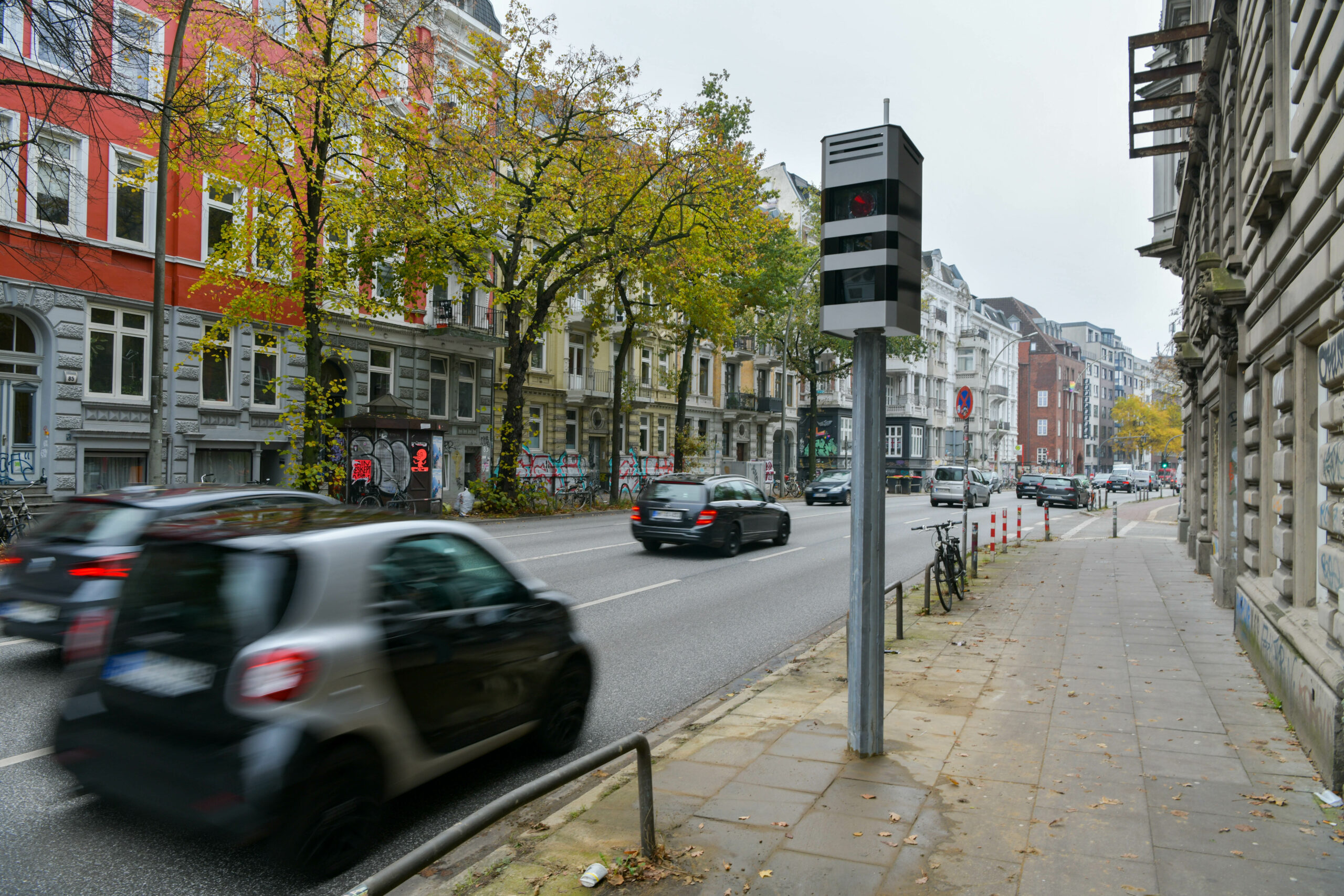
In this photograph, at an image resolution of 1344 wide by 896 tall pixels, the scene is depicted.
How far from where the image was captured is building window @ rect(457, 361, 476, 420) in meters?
31.9

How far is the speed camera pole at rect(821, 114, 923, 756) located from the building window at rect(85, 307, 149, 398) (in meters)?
20.4

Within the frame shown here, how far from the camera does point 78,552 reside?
6.65 m

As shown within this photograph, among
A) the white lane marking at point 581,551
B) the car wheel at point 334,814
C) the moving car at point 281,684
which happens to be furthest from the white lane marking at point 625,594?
the car wheel at point 334,814

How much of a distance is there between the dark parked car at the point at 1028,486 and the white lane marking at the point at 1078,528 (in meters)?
10.0

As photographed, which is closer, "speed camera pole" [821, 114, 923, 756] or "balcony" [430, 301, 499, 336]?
"speed camera pole" [821, 114, 923, 756]

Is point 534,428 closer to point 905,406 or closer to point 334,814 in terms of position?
point 334,814

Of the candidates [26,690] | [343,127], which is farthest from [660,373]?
[26,690]

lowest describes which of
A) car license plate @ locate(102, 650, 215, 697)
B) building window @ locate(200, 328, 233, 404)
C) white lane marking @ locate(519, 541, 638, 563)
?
white lane marking @ locate(519, 541, 638, 563)

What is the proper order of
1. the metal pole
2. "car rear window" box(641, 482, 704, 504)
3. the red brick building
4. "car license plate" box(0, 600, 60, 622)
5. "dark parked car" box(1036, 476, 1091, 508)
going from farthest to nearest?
the red brick building, "dark parked car" box(1036, 476, 1091, 508), "car rear window" box(641, 482, 704, 504), "car license plate" box(0, 600, 60, 622), the metal pole

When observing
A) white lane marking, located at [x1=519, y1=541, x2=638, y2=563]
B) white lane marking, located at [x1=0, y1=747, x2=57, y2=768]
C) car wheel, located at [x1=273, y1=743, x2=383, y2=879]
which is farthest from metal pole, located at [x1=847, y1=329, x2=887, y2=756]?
white lane marking, located at [x1=519, y1=541, x2=638, y2=563]

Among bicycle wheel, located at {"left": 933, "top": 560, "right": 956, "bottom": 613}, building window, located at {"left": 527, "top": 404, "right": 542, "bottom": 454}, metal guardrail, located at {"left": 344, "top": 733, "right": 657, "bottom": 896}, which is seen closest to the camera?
metal guardrail, located at {"left": 344, "top": 733, "right": 657, "bottom": 896}

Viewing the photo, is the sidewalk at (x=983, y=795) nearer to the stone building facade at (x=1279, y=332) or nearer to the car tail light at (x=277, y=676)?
the stone building facade at (x=1279, y=332)

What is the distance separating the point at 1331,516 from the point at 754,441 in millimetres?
50188

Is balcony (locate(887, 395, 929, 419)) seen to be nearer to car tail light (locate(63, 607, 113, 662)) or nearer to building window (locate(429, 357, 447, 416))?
building window (locate(429, 357, 447, 416))
